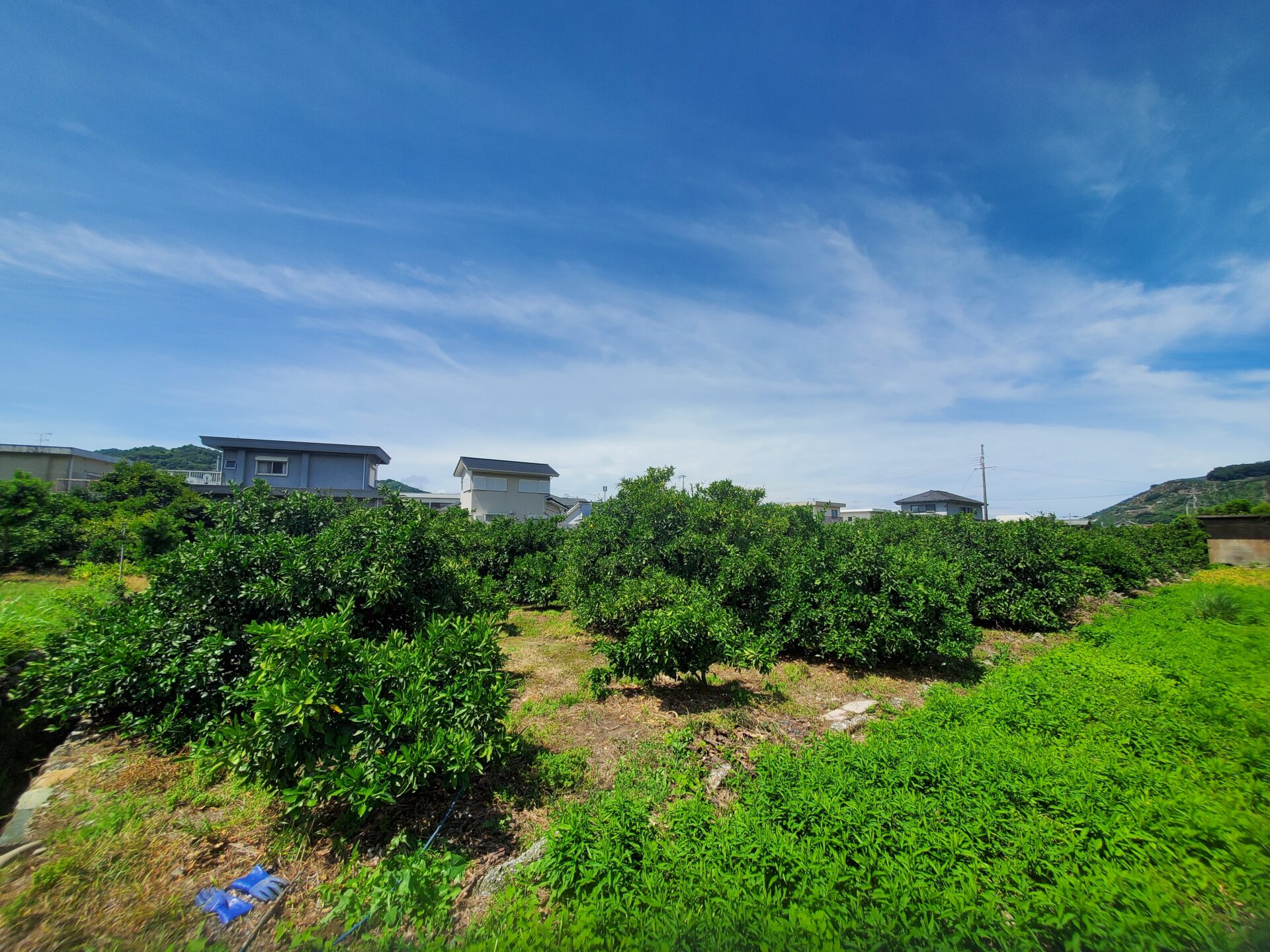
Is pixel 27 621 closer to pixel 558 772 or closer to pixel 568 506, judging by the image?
pixel 558 772

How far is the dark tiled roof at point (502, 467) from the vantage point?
30.2 meters

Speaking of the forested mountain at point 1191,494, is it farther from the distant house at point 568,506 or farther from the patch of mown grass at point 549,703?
the patch of mown grass at point 549,703

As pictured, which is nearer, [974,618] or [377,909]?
[377,909]

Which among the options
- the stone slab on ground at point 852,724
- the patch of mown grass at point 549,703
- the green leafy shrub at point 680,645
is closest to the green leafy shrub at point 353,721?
the patch of mown grass at point 549,703

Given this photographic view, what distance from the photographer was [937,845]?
3061mm

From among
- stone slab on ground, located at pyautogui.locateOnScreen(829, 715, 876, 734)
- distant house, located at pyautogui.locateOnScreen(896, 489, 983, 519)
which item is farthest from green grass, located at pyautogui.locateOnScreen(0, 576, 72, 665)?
distant house, located at pyautogui.locateOnScreen(896, 489, 983, 519)

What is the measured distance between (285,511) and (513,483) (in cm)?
2412

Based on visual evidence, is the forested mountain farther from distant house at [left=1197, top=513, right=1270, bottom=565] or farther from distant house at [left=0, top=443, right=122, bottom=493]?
distant house at [left=0, top=443, right=122, bottom=493]

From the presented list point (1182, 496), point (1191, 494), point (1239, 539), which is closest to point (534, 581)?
point (1239, 539)

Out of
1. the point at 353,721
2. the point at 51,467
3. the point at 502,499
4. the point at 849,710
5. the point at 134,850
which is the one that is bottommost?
the point at 849,710

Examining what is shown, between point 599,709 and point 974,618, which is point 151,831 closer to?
point 599,709

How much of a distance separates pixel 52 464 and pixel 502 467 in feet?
67.7

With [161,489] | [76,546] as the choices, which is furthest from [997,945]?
[161,489]

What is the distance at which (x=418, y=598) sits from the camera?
6184 mm
